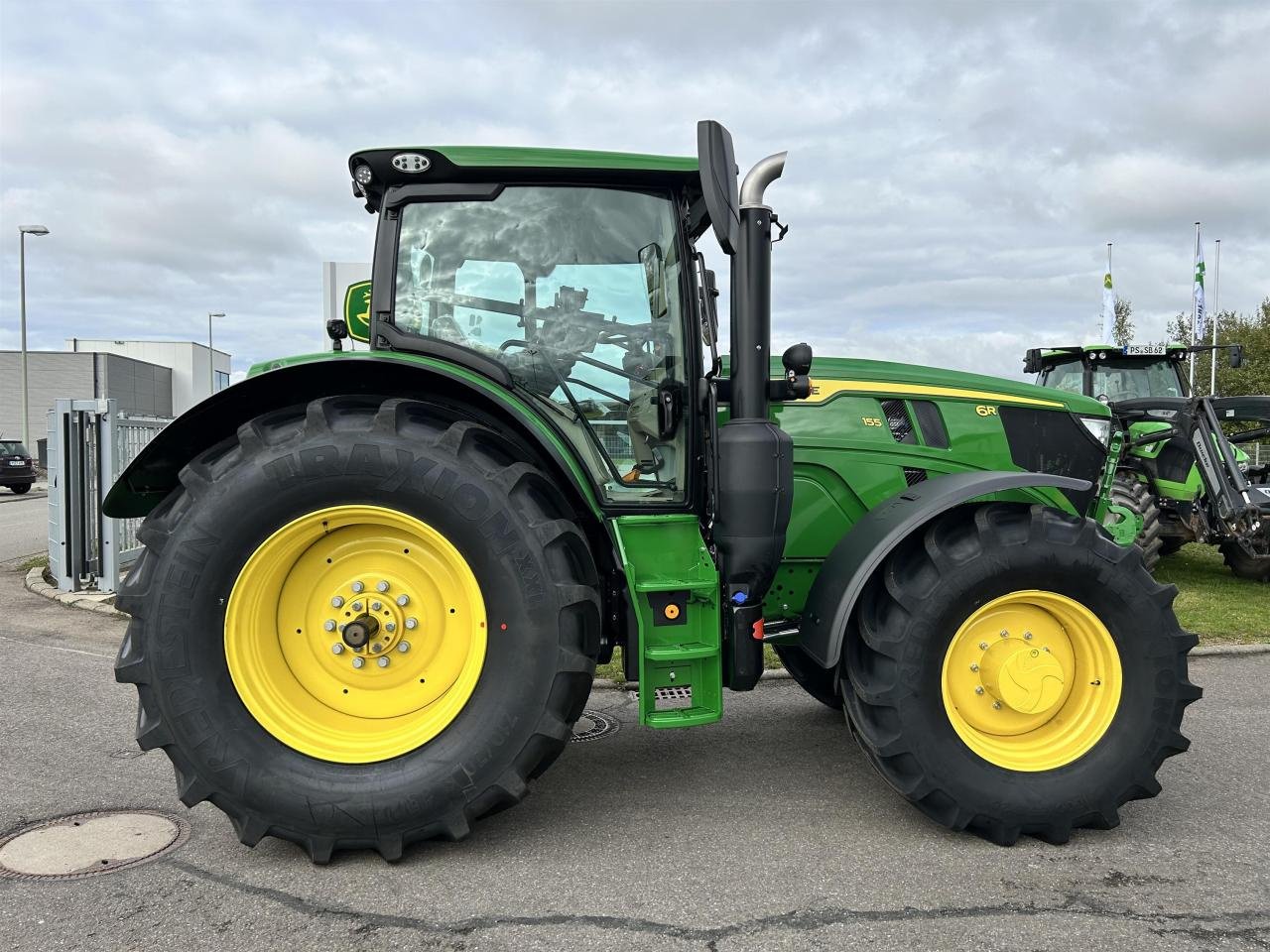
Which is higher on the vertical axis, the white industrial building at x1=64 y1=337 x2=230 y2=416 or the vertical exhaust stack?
the white industrial building at x1=64 y1=337 x2=230 y2=416

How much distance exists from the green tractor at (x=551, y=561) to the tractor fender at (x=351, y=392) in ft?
0.05

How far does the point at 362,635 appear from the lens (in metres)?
3.01

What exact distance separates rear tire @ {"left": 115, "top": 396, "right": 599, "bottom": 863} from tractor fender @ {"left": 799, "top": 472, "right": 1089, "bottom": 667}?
836mm

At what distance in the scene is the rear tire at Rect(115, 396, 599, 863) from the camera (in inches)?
113

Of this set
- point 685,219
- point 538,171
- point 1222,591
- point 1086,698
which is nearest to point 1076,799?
point 1086,698

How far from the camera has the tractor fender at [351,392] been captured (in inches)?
119

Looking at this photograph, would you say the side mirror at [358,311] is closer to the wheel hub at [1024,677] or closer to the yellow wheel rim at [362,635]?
the yellow wheel rim at [362,635]

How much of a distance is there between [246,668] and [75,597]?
5.98 metres

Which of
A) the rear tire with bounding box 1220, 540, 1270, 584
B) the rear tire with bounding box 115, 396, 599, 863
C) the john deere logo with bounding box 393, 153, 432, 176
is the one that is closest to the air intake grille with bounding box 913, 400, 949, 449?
the rear tire with bounding box 115, 396, 599, 863

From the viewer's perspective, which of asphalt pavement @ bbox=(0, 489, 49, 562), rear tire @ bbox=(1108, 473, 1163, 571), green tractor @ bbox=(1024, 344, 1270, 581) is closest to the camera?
green tractor @ bbox=(1024, 344, 1270, 581)

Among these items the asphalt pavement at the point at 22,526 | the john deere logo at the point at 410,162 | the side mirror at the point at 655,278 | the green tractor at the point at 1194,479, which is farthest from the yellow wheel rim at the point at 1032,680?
the asphalt pavement at the point at 22,526

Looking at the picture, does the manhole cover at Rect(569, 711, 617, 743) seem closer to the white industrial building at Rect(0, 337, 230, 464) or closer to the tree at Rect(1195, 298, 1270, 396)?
the tree at Rect(1195, 298, 1270, 396)

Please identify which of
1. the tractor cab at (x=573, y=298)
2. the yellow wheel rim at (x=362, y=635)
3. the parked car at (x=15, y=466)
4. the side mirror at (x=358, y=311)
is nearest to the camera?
the yellow wheel rim at (x=362, y=635)

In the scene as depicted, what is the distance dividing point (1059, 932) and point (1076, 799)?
661mm
